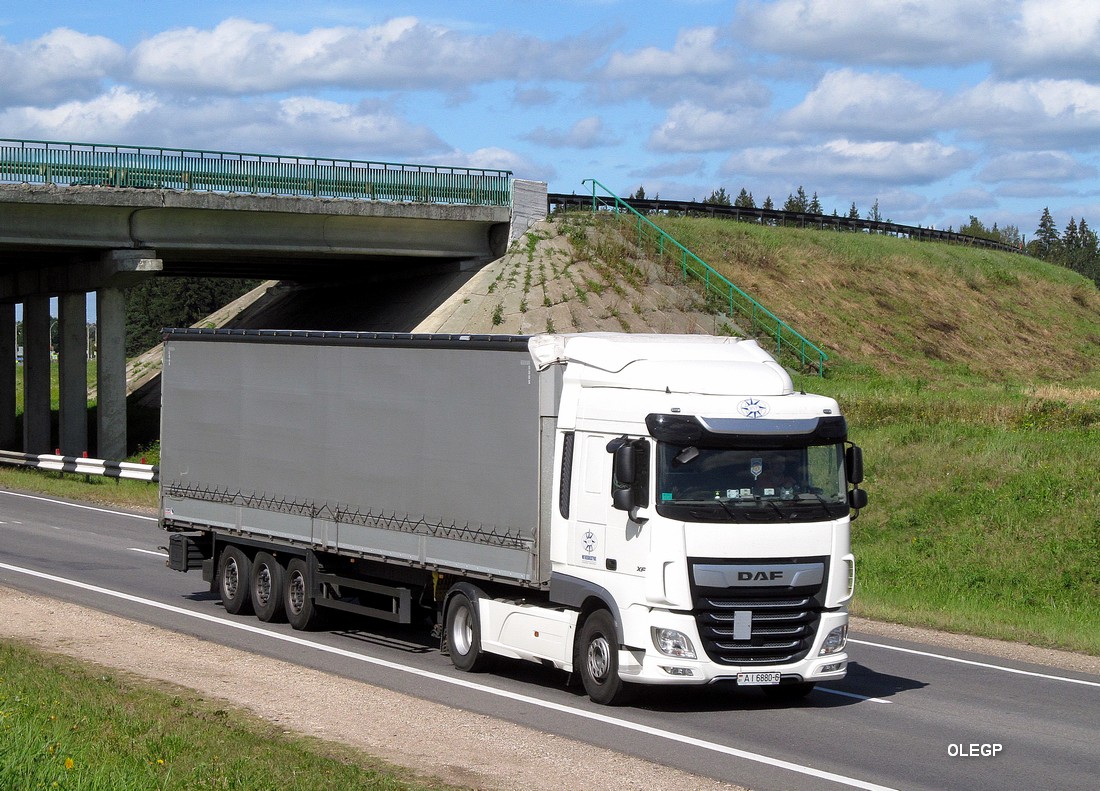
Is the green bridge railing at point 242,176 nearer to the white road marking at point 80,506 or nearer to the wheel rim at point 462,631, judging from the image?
the white road marking at point 80,506

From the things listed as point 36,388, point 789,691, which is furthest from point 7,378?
point 789,691

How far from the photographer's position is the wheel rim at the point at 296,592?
640 inches

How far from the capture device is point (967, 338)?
54.6 meters

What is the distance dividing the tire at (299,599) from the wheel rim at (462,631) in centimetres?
253

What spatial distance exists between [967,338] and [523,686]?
148 ft

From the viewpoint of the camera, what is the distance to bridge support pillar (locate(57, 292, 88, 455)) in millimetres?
43062

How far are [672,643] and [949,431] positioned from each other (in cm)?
1807

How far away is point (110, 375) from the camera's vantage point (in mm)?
40812

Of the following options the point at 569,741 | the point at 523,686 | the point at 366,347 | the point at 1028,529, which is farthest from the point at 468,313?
the point at 569,741

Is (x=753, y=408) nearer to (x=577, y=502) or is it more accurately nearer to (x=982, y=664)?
(x=577, y=502)

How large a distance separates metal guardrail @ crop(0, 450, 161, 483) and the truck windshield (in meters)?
25.9

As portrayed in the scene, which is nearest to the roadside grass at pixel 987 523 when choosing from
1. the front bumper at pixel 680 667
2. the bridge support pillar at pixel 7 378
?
the front bumper at pixel 680 667

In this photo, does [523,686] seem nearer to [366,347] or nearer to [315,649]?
[315,649]

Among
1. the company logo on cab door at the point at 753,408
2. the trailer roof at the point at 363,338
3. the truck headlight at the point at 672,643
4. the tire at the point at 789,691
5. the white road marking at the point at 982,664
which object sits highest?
the trailer roof at the point at 363,338
